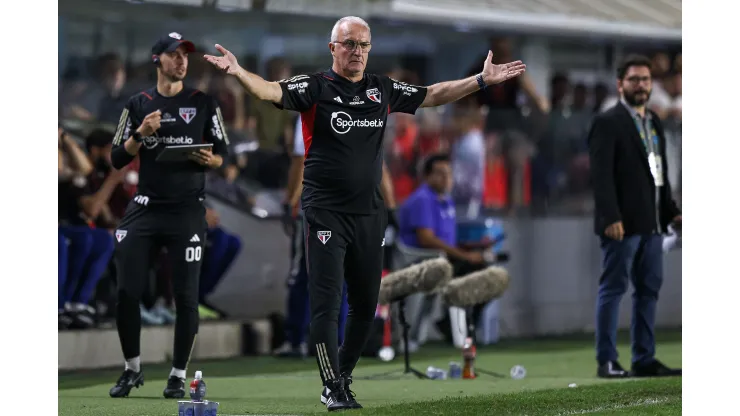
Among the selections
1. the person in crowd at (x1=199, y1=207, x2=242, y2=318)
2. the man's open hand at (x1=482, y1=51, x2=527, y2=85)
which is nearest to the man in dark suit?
the man's open hand at (x1=482, y1=51, x2=527, y2=85)

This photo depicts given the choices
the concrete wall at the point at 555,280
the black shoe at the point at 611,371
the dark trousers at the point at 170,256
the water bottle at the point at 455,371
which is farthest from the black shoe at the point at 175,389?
the concrete wall at the point at 555,280

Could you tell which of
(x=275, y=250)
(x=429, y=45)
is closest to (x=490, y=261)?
(x=275, y=250)

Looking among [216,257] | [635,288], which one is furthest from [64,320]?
[635,288]

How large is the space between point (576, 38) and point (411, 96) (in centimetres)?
1160

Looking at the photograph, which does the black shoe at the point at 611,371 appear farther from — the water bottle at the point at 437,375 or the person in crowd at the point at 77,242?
the person in crowd at the point at 77,242

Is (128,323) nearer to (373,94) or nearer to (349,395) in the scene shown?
(349,395)

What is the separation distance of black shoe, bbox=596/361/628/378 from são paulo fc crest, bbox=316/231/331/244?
3.81 metres

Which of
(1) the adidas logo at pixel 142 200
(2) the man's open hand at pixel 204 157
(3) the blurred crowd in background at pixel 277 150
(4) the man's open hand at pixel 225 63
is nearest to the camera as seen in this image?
(4) the man's open hand at pixel 225 63

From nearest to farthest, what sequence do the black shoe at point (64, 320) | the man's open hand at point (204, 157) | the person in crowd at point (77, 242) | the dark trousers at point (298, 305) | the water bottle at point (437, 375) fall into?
the man's open hand at point (204, 157)
the water bottle at point (437, 375)
the black shoe at point (64, 320)
the person in crowd at point (77, 242)
the dark trousers at point (298, 305)

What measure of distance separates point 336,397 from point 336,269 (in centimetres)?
72

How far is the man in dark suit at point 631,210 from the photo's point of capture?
11852 millimetres

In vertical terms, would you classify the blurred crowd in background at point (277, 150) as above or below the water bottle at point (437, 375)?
above

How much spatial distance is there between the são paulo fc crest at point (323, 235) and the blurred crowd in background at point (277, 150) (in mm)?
3547

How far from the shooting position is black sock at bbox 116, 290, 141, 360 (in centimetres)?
1026
